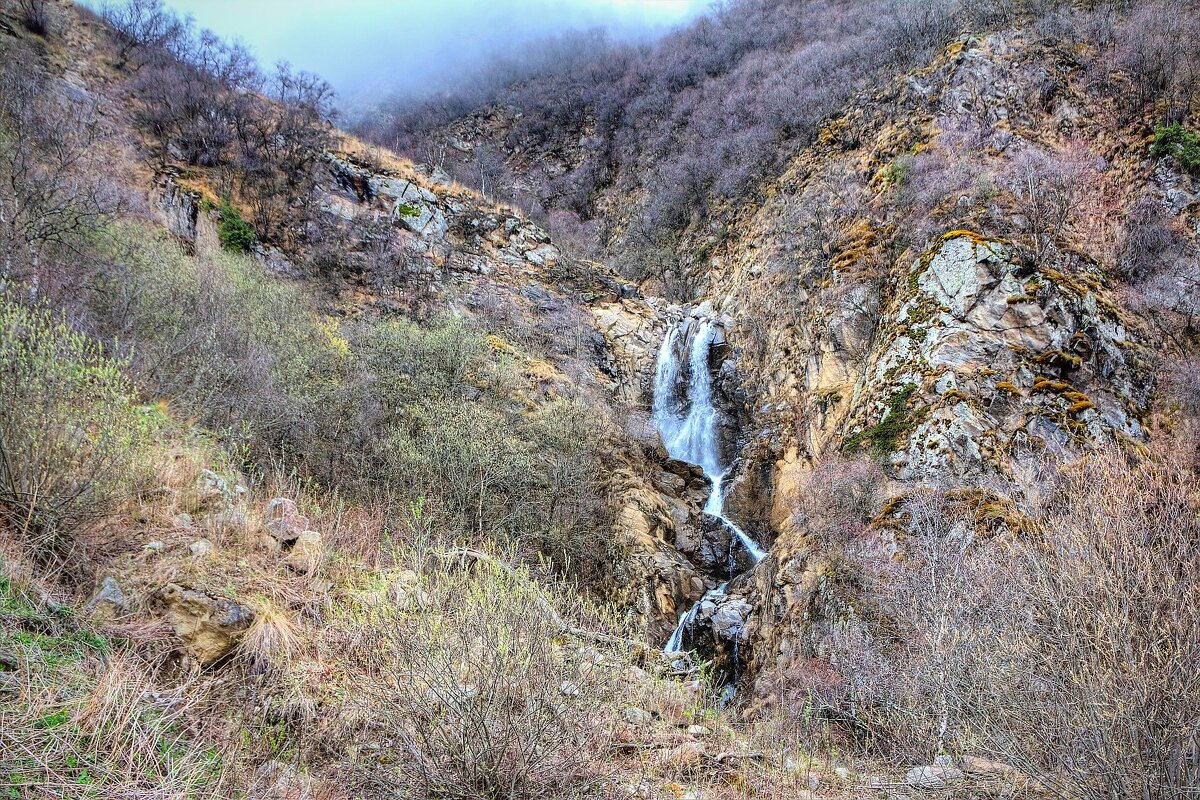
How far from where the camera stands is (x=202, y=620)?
447cm

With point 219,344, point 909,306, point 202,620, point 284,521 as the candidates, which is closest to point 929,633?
point 202,620

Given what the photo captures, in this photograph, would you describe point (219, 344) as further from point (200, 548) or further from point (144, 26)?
point (144, 26)

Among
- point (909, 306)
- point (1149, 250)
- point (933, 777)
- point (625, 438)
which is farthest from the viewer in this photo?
point (625, 438)

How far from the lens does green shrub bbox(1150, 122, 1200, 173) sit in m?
14.3

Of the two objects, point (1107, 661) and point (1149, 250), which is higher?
point (1149, 250)

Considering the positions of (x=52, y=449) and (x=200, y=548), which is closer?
(x=52, y=449)

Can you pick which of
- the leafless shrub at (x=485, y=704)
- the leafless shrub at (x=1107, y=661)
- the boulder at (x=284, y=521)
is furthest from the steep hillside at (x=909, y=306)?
the boulder at (x=284, y=521)

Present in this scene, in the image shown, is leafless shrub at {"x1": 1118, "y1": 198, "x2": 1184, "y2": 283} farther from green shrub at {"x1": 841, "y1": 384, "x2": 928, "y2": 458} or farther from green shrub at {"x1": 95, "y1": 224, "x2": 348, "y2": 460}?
green shrub at {"x1": 95, "y1": 224, "x2": 348, "y2": 460}

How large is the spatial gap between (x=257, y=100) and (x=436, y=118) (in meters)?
24.9

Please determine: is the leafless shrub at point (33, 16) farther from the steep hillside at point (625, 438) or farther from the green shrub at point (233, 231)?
the green shrub at point (233, 231)

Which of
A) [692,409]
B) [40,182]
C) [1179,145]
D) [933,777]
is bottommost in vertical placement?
[692,409]

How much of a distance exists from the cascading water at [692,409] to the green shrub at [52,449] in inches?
552

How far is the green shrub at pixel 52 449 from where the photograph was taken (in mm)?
4387

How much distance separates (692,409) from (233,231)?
17.7 meters
